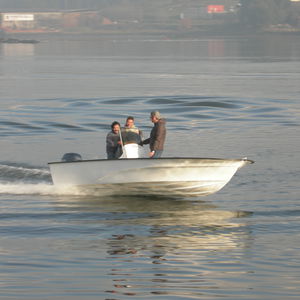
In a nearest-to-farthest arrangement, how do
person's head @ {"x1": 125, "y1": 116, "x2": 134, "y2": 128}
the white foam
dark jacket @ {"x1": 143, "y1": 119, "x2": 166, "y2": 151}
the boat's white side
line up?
the boat's white side → dark jacket @ {"x1": 143, "y1": 119, "x2": 166, "y2": 151} → person's head @ {"x1": 125, "y1": 116, "x2": 134, "y2": 128} → the white foam

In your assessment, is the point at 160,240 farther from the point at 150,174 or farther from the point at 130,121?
the point at 130,121

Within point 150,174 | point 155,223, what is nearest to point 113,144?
point 150,174

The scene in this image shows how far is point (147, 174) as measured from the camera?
23.0 metres

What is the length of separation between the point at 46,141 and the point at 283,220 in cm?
1898

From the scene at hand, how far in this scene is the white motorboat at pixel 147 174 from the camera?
22625mm

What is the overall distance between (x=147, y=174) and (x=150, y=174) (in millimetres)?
84

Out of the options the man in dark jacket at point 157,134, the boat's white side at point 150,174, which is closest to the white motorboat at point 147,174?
the boat's white side at point 150,174

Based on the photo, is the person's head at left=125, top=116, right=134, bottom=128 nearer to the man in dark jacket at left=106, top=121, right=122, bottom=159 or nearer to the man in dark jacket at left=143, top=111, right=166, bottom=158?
the man in dark jacket at left=106, top=121, right=122, bottom=159

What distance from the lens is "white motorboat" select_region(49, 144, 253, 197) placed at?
22.6 meters

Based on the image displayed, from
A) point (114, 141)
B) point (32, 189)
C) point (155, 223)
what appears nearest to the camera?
point (155, 223)

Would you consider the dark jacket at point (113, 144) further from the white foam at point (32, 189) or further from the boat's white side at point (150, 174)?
the white foam at point (32, 189)

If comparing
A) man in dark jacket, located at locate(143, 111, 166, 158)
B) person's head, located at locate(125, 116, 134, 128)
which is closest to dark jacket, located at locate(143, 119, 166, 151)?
man in dark jacket, located at locate(143, 111, 166, 158)

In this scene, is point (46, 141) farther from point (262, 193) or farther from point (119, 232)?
point (119, 232)

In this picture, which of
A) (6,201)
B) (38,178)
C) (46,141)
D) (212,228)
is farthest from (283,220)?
(46,141)
